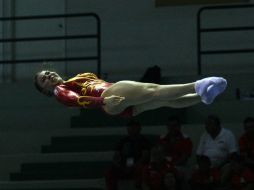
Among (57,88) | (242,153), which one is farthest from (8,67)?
(57,88)

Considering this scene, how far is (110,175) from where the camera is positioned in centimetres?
1310

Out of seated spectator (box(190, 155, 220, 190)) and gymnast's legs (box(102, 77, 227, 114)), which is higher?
gymnast's legs (box(102, 77, 227, 114))

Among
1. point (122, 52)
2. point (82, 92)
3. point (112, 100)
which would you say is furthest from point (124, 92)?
point (122, 52)

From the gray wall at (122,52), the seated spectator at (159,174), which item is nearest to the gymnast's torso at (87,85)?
the seated spectator at (159,174)

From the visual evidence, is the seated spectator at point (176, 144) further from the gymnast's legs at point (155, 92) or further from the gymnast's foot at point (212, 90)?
the gymnast's foot at point (212, 90)

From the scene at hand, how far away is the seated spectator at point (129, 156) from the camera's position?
13125mm

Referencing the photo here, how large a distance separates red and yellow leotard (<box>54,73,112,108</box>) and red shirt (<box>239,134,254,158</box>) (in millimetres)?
3351

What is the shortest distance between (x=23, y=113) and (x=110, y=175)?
2.80 metres

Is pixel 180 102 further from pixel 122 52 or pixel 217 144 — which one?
pixel 122 52

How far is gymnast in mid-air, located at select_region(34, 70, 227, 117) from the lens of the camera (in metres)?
9.32

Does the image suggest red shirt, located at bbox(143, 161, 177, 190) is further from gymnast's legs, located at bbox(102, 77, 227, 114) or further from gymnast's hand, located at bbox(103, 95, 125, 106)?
gymnast's hand, located at bbox(103, 95, 125, 106)

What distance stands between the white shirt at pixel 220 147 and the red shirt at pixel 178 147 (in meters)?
0.20

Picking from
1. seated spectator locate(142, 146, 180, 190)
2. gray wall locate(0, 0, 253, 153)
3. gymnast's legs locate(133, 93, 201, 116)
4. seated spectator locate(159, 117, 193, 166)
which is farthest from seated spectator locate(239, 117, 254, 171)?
gymnast's legs locate(133, 93, 201, 116)

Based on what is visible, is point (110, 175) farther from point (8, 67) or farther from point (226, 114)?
point (8, 67)
